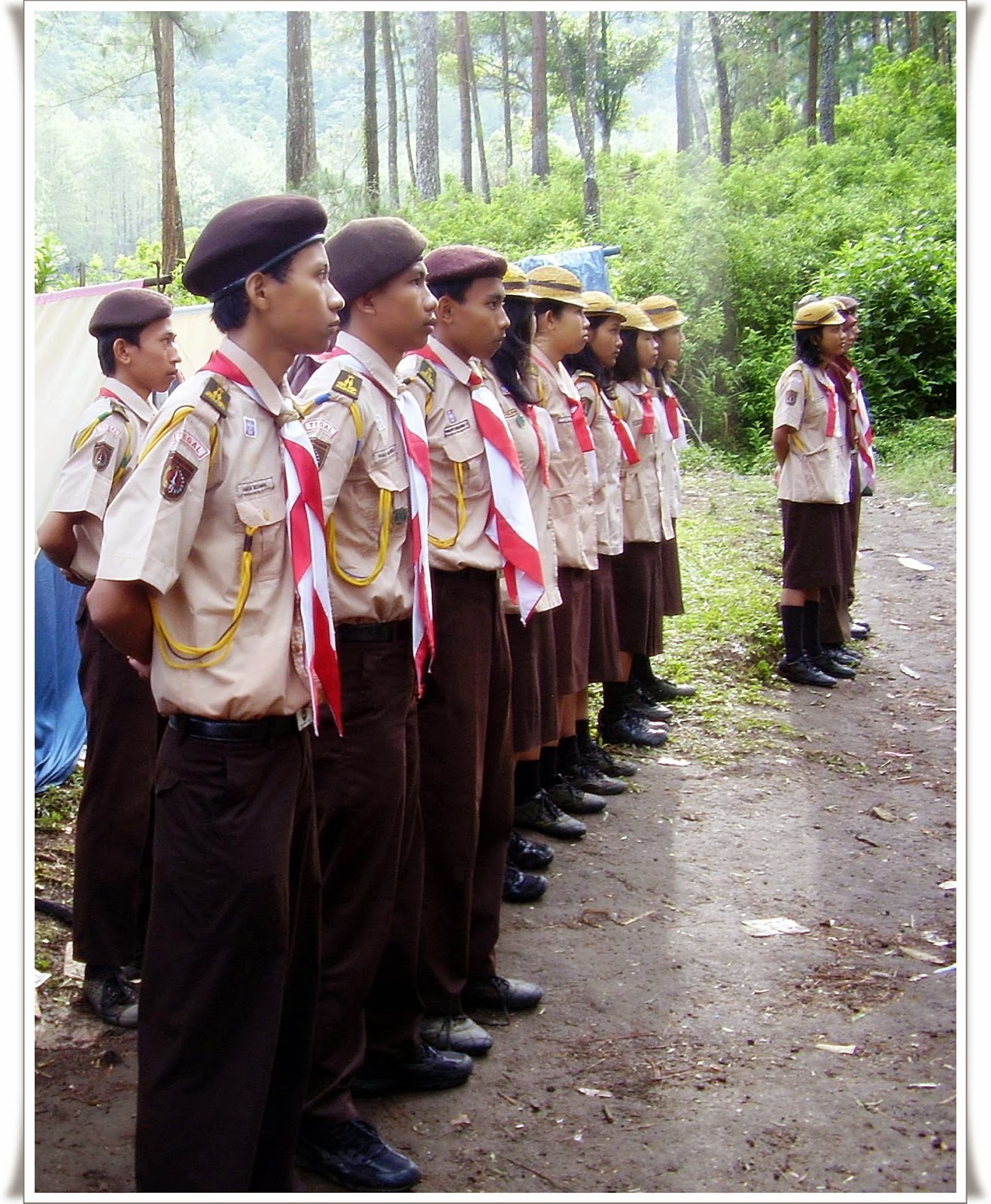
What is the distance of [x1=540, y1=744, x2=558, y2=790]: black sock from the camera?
568cm

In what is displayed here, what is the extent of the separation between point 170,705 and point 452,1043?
1.57 metres

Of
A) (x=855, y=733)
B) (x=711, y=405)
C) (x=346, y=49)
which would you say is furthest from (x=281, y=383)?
(x=346, y=49)

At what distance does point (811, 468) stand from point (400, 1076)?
17.2 ft

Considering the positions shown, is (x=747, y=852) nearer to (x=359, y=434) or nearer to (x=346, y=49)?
(x=359, y=434)

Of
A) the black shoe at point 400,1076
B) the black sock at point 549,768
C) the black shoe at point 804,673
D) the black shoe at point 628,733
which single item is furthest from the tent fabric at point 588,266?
the black shoe at point 400,1076

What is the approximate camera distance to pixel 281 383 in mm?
2654

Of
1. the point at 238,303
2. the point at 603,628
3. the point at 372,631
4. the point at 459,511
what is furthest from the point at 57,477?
the point at 238,303

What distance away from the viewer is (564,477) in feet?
17.9

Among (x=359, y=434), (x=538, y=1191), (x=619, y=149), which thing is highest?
(x=619, y=149)

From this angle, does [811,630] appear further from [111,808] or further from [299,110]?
[299,110]

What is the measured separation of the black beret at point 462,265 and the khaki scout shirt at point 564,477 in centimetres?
165

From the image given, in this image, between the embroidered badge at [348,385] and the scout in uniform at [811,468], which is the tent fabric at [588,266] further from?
the embroidered badge at [348,385]

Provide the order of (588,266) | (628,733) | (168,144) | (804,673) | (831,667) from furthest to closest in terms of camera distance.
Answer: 1. (168,144)
2. (588,266)
3. (831,667)
4. (804,673)
5. (628,733)

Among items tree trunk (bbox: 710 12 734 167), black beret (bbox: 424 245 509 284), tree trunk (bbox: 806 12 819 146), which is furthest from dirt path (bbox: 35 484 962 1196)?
tree trunk (bbox: 710 12 734 167)
